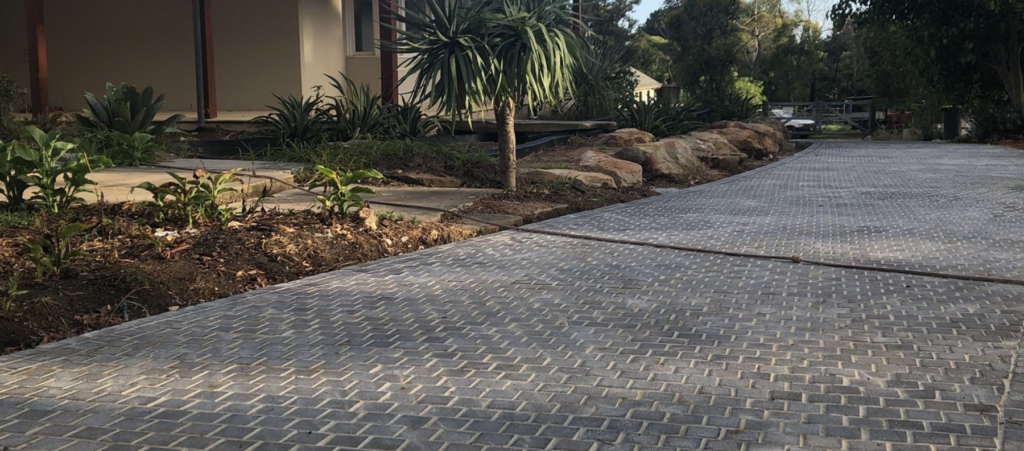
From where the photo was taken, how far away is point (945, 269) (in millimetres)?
5820

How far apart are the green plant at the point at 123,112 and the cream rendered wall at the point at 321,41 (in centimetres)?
556

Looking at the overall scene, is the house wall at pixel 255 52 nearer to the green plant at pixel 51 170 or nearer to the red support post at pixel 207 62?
the red support post at pixel 207 62

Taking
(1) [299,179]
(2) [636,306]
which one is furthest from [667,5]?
(2) [636,306]

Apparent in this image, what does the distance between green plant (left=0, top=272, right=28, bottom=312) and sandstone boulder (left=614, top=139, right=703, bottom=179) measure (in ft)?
28.5

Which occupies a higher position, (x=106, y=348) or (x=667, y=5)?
(x=667, y=5)

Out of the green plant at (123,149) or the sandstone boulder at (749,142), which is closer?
the green plant at (123,149)

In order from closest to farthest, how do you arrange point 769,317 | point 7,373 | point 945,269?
point 7,373
point 769,317
point 945,269

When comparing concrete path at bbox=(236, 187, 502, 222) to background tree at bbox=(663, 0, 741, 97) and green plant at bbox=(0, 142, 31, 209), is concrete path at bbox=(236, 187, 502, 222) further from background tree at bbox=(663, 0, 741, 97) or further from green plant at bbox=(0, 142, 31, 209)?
background tree at bbox=(663, 0, 741, 97)

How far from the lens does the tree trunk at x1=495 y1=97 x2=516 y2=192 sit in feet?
28.9

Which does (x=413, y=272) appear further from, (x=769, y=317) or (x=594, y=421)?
(x=594, y=421)

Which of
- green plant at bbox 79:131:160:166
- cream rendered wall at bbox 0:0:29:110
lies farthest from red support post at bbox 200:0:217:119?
cream rendered wall at bbox 0:0:29:110

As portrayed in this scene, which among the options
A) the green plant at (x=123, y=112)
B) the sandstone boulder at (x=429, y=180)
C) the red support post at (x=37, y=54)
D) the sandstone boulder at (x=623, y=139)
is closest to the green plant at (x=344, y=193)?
the sandstone boulder at (x=429, y=180)

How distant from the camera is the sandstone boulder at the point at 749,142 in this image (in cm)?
1678

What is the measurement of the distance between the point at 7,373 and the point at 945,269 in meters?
5.29
